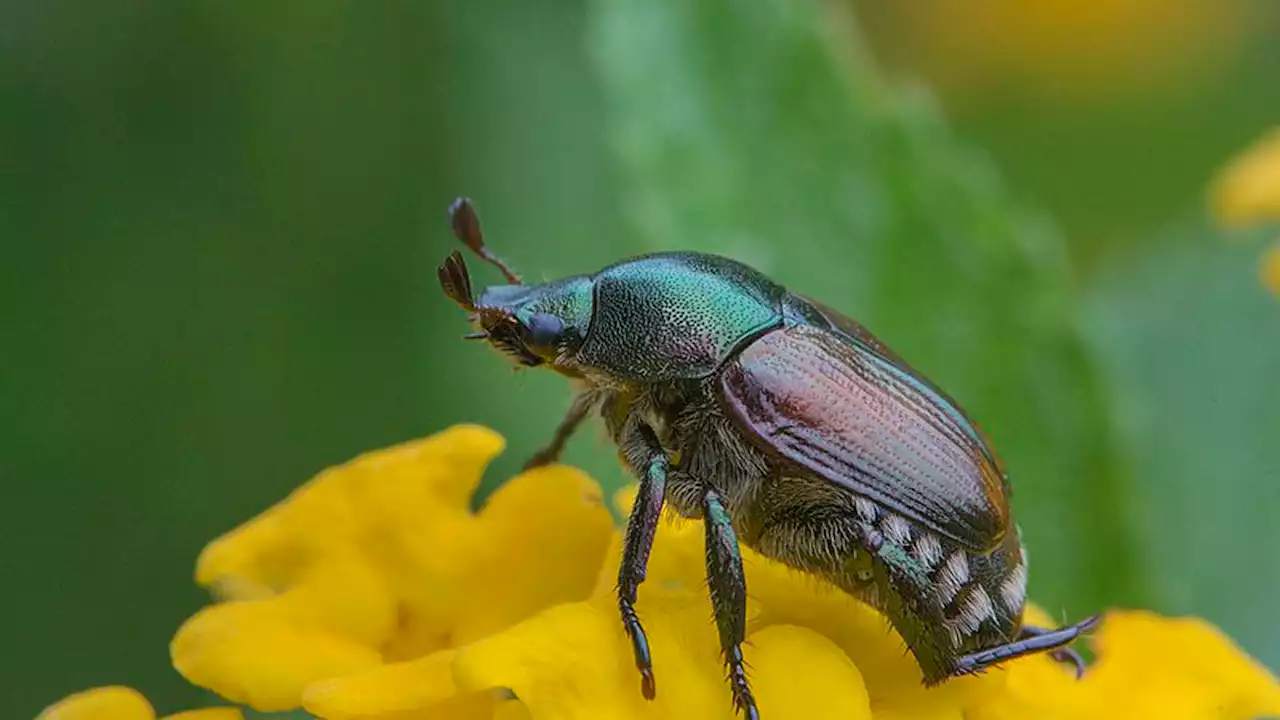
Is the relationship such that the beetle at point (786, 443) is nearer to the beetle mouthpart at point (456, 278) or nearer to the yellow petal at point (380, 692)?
the beetle mouthpart at point (456, 278)

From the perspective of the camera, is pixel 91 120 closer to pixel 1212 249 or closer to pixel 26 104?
pixel 26 104

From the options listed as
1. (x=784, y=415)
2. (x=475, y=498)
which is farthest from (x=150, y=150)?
(x=784, y=415)

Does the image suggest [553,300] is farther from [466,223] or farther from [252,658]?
[252,658]

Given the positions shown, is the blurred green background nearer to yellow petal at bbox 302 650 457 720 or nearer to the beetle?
the beetle

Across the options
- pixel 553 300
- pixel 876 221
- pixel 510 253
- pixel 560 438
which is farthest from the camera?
pixel 510 253

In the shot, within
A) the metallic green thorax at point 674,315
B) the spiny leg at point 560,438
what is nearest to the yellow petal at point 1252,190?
the metallic green thorax at point 674,315

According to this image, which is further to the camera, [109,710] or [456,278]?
[456,278]

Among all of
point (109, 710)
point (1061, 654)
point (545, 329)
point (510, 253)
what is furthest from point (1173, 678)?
point (510, 253)
